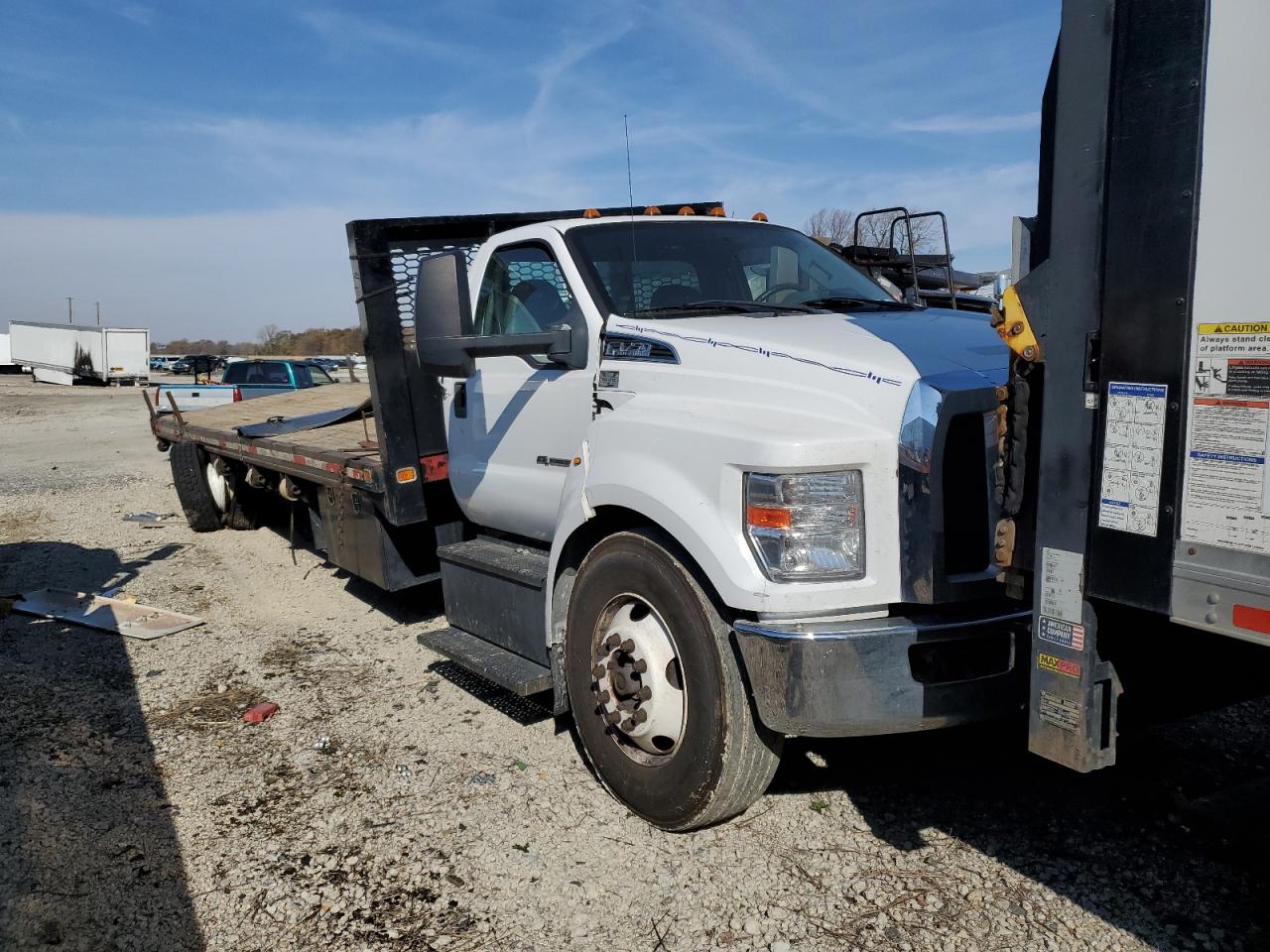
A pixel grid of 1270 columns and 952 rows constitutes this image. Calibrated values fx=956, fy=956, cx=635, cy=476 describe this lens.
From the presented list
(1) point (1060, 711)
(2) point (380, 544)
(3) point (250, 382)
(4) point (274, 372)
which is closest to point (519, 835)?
(1) point (1060, 711)

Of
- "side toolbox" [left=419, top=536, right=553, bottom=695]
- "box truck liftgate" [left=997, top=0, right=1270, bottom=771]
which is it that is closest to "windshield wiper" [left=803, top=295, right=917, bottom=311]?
"box truck liftgate" [left=997, top=0, right=1270, bottom=771]

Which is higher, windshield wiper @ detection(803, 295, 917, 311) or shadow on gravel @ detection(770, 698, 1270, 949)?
windshield wiper @ detection(803, 295, 917, 311)

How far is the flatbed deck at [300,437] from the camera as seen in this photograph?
5.52 meters

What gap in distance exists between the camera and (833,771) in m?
3.86

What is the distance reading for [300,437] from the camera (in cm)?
680

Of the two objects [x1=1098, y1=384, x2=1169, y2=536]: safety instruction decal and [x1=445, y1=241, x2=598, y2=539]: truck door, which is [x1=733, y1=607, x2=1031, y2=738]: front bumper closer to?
[x1=1098, y1=384, x2=1169, y2=536]: safety instruction decal

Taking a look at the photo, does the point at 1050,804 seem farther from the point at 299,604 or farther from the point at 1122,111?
the point at 299,604

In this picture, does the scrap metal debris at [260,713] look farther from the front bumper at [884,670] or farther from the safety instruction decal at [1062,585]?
the safety instruction decal at [1062,585]

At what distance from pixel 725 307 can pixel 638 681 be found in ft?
5.01

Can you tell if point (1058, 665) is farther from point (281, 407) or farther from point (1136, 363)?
point (281, 407)

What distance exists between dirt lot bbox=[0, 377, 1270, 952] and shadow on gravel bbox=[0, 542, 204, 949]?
12mm

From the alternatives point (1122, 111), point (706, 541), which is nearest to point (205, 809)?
point (706, 541)

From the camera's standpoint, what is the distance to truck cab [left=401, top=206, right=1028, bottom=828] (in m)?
2.79

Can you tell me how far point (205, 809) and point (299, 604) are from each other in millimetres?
3210
